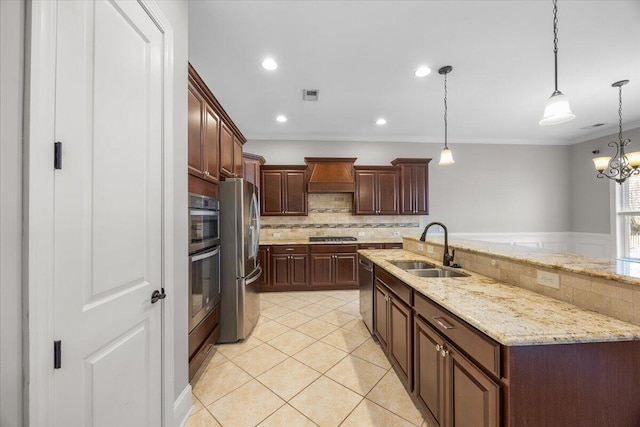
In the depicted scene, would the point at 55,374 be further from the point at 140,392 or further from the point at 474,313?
the point at 474,313

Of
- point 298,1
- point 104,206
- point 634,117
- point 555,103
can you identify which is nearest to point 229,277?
point 104,206

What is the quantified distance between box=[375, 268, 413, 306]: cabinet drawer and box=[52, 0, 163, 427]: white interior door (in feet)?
5.15

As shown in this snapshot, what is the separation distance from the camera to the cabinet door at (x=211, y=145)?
2.20 m

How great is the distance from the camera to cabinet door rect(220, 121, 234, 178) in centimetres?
262

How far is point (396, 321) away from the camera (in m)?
1.92

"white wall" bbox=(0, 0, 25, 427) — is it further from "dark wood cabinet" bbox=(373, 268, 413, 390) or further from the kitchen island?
"dark wood cabinet" bbox=(373, 268, 413, 390)

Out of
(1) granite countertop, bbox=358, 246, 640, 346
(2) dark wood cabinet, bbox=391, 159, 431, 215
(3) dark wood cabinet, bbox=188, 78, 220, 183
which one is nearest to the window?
(2) dark wood cabinet, bbox=391, 159, 431, 215

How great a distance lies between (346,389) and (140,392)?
138 cm

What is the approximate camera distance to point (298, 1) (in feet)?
6.15

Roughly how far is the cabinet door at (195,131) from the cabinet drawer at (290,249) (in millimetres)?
2394

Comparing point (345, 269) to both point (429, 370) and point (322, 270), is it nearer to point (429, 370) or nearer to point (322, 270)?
point (322, 270)

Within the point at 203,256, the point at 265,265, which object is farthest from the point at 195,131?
the point at 265,265

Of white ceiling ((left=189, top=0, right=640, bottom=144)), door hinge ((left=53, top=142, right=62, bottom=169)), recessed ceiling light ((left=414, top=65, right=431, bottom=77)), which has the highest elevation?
white ceiling ((left=189, top=0, right=640, bottom=144))

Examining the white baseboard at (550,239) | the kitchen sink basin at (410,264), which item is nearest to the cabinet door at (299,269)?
the kitchen sink basin at (410,264)
